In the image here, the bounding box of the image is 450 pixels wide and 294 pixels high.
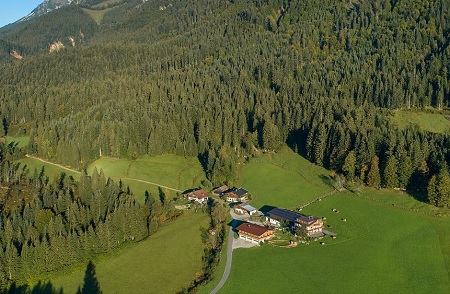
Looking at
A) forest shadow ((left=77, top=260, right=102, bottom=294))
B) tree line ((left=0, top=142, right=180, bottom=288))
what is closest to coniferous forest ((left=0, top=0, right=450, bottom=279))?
tree line ((left=0, top=142, right=180, bottom=288))

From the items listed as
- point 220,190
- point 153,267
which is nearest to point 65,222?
point 153,267

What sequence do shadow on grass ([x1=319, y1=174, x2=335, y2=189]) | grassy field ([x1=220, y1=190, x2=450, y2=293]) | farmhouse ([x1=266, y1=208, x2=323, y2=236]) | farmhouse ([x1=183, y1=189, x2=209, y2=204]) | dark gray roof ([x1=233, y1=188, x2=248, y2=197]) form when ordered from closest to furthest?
grassy field ([x1=220, y1=190, x2=450, y2=293]) → farmhouse ([x1=266, y1=208, x2=323, y2=236]) → farmhouse ([x1=183, y1=189, x2=209, y2=204]) → dark gray roof ([x1=233, y1=188, x2=248, y2=197]) → shadow on grass ([x1=319, y1=174, x2=335, y2=189])

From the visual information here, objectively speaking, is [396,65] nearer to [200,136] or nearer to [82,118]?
[200,136]

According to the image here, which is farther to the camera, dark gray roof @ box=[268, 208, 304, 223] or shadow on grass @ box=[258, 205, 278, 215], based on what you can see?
shadow on grass @ box=[258, 205, 278, 215]

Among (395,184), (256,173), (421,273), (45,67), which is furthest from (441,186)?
(45,67)

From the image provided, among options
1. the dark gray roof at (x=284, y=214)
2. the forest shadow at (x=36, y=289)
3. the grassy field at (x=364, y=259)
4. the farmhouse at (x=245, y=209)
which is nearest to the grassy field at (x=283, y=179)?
the farmhouse at (x=245, y=209)

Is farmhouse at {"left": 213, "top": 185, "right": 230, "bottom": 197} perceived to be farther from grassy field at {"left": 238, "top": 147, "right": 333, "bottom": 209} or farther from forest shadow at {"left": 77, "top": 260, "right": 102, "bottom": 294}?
forest shadow at {"left": 77, "top": 260, "right": 102, "bottom": 294}
